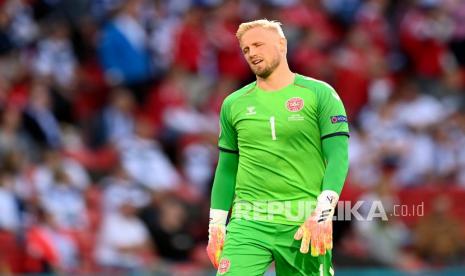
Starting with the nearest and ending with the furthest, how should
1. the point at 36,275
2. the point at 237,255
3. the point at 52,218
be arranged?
the point at 237,255 → the point at 36,275 → the point at 52,218

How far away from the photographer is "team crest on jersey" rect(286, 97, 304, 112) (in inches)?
305

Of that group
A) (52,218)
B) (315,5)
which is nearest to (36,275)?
(52,218)

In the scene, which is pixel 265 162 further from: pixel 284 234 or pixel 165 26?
pixel 165 26

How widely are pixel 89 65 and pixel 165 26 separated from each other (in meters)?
1.39

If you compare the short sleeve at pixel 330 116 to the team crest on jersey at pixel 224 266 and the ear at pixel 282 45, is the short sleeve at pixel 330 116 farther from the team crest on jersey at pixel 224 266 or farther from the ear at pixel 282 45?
the team crest on jersey at pixel 224 266

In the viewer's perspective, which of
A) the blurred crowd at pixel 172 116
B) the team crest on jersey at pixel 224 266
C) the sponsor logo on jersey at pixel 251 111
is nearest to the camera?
the team crest on jersey at pixel 224 266

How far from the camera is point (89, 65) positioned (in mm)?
16328

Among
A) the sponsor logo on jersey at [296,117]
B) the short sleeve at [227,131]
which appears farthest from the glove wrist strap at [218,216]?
the sponsor logo on jersey at [296,117]

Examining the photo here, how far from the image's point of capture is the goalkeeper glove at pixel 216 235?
7.92 meters

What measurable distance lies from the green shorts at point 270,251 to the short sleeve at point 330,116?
2.20 ft

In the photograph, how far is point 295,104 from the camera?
7770 millimetres

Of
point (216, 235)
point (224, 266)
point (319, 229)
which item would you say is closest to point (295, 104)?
point (319, 229)

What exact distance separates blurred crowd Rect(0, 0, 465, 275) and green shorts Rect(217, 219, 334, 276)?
495 centimetres

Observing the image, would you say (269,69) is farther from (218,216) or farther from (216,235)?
(216,235)
